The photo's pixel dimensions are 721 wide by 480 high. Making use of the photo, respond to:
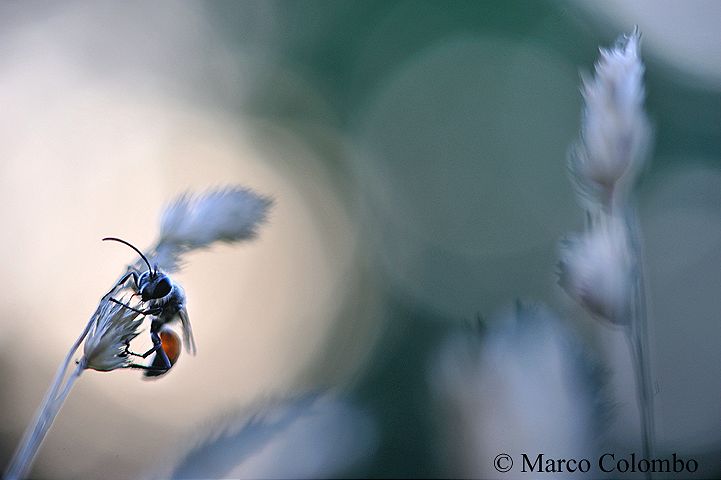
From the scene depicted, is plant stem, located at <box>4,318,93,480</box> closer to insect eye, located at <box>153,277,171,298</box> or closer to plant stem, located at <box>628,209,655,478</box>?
insect eye, located at <box>153,277,171,298</box>

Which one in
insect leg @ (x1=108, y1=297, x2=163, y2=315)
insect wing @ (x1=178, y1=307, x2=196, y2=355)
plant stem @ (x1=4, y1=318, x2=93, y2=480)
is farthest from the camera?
insect wing @ (x1=178, y1=307, x2=196, y2=355)

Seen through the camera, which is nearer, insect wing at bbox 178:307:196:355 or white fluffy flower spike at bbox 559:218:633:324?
white fluffy flower spike at bbox 559:218:633:324

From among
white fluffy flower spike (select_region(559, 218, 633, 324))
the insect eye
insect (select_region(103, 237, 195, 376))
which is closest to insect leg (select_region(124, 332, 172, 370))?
insect (select_region(103, 237, 195, 376))

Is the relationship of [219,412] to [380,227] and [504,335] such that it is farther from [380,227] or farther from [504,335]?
[380,227]

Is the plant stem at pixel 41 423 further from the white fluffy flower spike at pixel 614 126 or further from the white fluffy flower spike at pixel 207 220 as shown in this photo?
the white fluffy flower spike at pixel 614 126

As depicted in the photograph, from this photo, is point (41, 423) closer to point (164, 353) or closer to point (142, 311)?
point (142, 311)

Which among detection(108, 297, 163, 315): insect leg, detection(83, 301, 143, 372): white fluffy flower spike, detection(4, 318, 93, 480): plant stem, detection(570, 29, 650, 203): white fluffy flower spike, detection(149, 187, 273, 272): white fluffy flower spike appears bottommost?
detection(4, 318, 93, 480): plant stem
